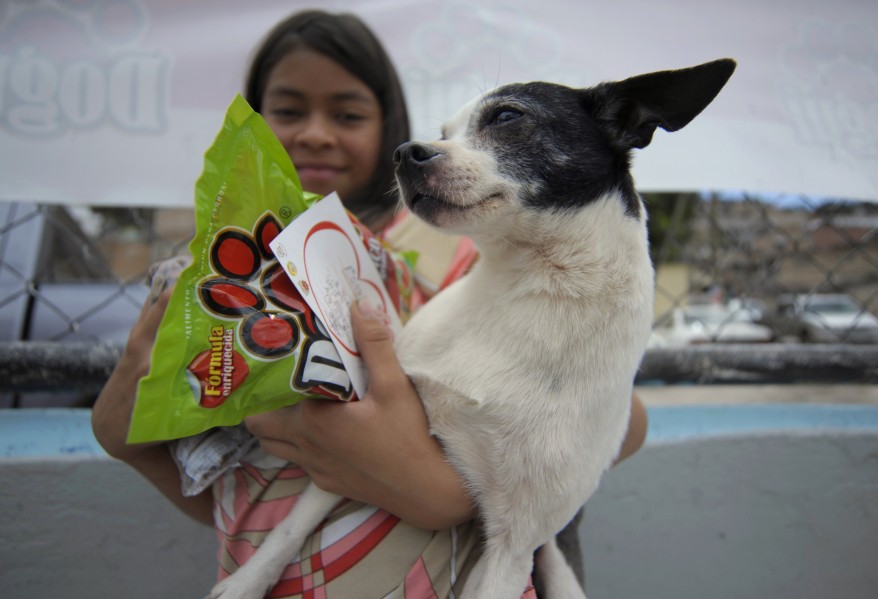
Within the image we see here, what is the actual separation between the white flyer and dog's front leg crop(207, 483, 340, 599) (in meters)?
0.17

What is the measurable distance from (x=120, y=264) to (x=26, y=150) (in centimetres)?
338

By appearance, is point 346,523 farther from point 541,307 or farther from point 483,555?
point 541,307

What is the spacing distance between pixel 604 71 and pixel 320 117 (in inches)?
29.4

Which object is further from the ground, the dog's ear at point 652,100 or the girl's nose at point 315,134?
the dog's ear at point 652,100

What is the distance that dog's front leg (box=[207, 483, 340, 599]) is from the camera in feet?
2.33

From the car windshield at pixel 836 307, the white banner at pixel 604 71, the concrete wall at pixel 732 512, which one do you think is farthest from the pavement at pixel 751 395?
the car windshield at pixel 836 307

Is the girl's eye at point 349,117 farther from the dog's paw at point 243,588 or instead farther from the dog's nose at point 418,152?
the dog's paw at point 243,588

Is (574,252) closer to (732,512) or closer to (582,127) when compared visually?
(582,127)

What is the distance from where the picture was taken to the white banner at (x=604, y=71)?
129cm

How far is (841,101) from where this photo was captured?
1435 millimetres

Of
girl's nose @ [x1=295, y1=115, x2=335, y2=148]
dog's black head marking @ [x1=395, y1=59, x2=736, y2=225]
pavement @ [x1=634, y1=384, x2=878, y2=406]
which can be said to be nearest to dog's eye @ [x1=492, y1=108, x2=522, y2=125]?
dog's black head marking @ [x1=395, y1=59, x2=736, y2=225]

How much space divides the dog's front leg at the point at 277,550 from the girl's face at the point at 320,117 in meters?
0.64

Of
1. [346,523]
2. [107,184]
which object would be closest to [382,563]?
[346,523]

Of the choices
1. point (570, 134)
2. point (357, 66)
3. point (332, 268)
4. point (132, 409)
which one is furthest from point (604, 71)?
point (132, 409)
